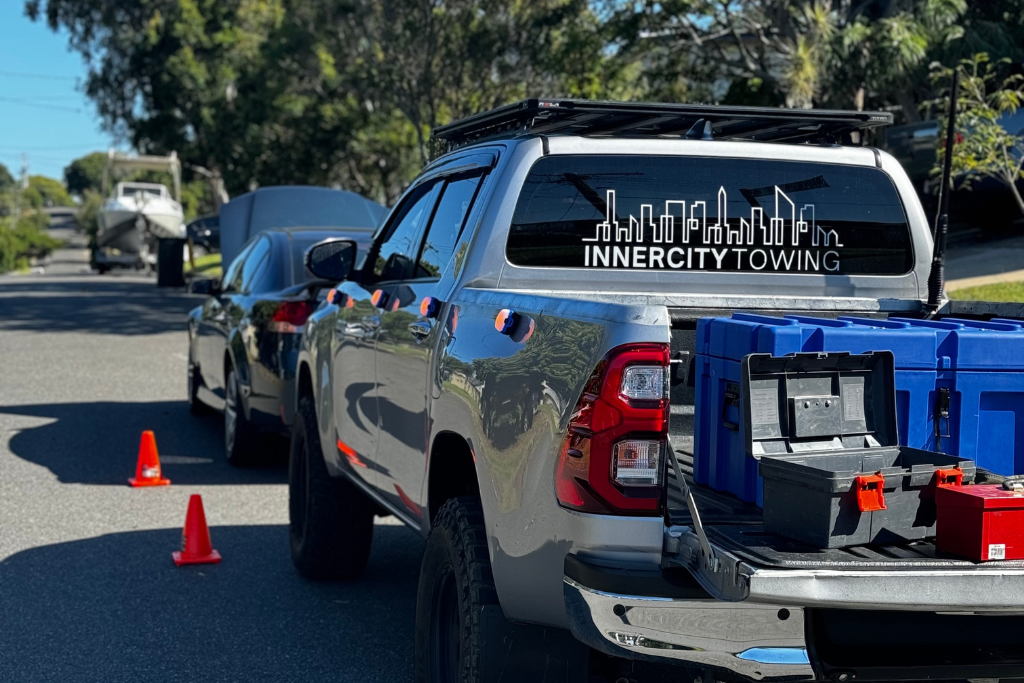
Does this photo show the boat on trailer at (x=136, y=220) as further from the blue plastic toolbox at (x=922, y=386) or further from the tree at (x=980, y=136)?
the blue plastic toolbox at (x=922, y=386)

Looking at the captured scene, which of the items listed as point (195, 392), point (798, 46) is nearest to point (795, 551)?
point (195, 392)

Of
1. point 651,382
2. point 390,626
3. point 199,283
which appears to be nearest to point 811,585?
point 651,382

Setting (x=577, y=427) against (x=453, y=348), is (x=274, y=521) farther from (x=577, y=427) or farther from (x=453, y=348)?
(x=577, y=427)

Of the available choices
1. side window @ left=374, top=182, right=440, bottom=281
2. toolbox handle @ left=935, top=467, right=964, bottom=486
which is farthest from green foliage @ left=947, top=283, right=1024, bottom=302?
toolbox handle @ left=935, top=467, right=964, bottom=486

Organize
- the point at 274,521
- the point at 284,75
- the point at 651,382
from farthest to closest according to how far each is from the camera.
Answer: the point at 284,75
the point at 274,521
the point at 651,382

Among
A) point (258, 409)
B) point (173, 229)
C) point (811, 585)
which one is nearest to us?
point (811, 585)

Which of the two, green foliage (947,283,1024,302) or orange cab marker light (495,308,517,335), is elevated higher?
orange cab marker light (495,308,517,335)

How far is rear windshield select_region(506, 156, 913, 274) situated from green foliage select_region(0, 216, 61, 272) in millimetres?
63981

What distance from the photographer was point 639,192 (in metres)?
4.67

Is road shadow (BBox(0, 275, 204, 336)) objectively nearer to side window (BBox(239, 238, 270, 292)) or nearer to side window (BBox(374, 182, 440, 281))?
side window (BBox(239, 238, 270, 292))

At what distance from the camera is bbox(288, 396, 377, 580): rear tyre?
244 inches

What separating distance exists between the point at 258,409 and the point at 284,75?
3248 centimetres

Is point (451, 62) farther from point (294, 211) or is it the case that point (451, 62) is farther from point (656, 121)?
point (656, 121)

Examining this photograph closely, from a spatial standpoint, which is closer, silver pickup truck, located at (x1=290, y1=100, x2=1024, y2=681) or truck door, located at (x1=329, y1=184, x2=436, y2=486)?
silver pickup truck, located at (x1=290, y1=100, x2=1024, y2=681)
